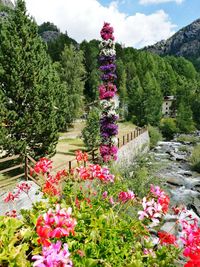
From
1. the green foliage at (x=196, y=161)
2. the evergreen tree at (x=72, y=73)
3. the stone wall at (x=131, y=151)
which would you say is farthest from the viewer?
the evergreen tree at (x=72, y=73)

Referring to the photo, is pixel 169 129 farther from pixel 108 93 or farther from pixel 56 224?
pixel 56 224

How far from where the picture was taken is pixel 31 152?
657 inches

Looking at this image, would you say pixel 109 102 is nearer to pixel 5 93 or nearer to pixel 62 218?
pixel 5 93

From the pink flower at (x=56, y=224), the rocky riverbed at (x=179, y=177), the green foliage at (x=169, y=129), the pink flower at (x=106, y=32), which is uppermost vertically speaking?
the pink flower at (x=106, y=32)

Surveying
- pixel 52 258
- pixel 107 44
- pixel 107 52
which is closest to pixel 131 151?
pixel 107 52

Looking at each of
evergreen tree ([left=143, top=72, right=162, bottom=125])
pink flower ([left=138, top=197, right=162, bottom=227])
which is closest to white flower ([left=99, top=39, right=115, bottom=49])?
pink flower ([left=138, top=197, right=162, bottom=227])

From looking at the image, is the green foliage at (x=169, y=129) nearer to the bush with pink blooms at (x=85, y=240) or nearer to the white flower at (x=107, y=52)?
the white flower at (x=107, y=52)

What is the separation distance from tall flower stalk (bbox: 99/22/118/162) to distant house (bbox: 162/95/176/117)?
194 feet

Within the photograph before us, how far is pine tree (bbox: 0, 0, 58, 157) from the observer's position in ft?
52.5

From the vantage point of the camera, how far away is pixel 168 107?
262 feet

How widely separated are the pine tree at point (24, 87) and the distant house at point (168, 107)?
6175cm

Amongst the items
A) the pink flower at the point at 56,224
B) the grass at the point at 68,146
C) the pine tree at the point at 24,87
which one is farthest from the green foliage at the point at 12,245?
the grass at the point at 68,146

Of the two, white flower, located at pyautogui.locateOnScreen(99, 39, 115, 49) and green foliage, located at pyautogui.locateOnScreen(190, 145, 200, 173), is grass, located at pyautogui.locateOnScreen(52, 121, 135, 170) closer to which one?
white flower, located at pyautogui.locateOnScreen(99, 39, 115, 49)

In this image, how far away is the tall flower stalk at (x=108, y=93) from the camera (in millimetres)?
17859
